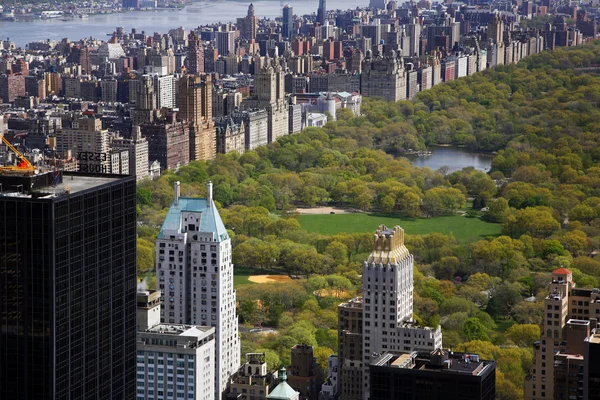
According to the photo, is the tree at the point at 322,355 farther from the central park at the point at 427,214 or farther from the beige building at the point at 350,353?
the beige building at the point at 350,353

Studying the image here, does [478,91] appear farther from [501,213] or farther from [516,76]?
[501,213]

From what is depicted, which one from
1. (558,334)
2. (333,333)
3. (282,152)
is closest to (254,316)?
(333,333)

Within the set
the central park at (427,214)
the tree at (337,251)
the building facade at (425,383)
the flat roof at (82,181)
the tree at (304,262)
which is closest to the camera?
the flat roof at (82,181)

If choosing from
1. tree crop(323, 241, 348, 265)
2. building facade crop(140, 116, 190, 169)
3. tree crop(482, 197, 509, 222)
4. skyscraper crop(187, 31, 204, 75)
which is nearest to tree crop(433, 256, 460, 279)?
tree crop(323, 241, 348, 265)

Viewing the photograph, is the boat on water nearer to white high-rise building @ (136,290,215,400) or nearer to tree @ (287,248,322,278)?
tree @ (287,248,322,278)

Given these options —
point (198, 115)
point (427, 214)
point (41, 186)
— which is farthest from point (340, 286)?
point (198, 115)

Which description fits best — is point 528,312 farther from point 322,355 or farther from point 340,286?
point 322,355

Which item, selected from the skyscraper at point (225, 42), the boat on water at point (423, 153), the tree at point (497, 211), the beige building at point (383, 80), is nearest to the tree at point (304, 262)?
the tree at point (497, 211)
